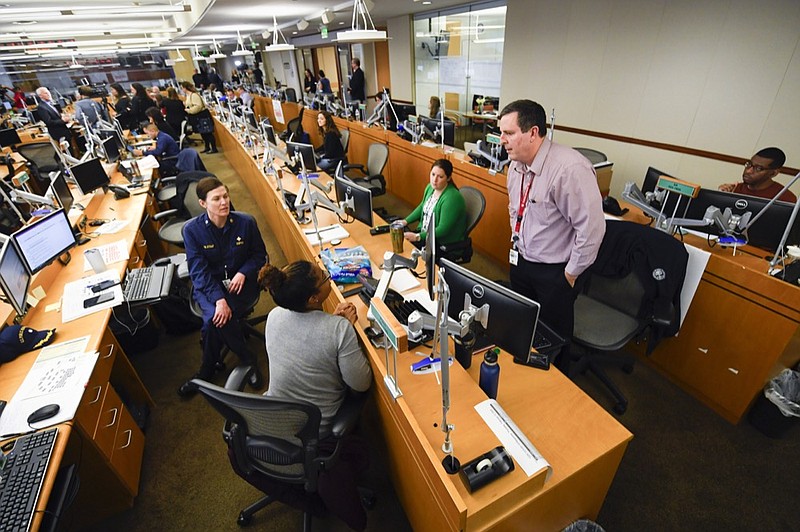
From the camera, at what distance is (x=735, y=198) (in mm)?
2186

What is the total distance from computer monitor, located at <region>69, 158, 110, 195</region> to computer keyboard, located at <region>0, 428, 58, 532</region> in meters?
3.30

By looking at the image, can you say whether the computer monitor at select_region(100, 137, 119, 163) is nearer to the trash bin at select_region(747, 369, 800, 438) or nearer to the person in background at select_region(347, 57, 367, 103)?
the person in background at select_region(347, 57, 367, 103)

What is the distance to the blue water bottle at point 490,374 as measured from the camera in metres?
1.47

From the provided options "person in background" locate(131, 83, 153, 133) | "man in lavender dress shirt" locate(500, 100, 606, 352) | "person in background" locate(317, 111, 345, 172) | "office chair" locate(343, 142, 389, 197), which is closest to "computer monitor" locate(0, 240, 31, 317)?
"man in lavender dress shirt" locate(500, 100, 606, 352)

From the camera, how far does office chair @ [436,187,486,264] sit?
9.67ft

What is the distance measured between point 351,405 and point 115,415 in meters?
1.35

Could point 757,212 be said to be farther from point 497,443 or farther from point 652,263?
point 497,443

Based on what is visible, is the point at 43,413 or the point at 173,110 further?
the point at 173,110

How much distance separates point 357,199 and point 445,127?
2.38 m

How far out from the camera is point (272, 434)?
1.46 m

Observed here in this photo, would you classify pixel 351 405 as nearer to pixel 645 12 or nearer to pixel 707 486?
pixel 707 486

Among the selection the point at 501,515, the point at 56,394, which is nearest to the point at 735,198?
the point at 501,515

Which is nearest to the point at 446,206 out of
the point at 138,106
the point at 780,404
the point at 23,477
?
the point at 780,404

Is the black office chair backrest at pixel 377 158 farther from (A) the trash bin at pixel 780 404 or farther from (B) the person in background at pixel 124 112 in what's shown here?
(B) the person in background at pixel 124 112
